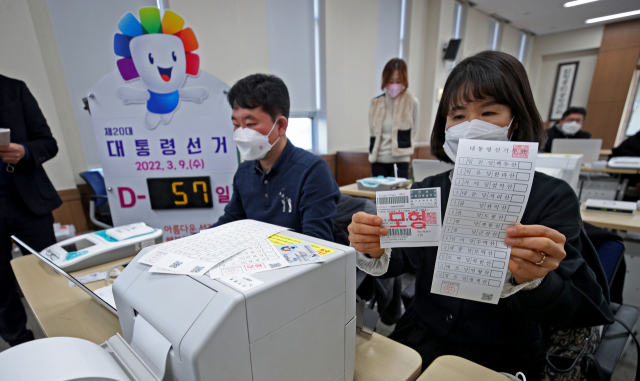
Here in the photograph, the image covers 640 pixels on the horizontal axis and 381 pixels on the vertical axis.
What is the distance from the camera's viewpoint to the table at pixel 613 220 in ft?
5.24

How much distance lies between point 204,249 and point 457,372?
621mm

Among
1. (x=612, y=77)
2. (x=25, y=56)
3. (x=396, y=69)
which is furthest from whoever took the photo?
(x=612, y=77)

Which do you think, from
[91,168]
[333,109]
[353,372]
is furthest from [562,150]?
[91,168]

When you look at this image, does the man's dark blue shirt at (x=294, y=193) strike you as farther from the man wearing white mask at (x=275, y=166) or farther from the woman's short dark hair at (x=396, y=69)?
the woman's short dark hair at (x=396, y=69)

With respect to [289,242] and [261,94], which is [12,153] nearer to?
[261,94]

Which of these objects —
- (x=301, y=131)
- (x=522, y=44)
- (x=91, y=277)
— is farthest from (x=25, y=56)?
(x=522, y=44)

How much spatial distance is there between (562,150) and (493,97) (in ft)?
11.9

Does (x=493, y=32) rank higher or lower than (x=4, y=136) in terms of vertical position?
higher

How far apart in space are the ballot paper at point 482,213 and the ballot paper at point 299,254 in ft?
0.92

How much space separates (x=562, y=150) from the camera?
3.32 meters

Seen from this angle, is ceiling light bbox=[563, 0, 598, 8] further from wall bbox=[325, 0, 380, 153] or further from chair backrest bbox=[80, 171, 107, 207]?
chair backrest bbox=[80, 171, 107, 207]

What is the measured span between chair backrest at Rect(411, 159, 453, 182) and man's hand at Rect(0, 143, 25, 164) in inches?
98.9

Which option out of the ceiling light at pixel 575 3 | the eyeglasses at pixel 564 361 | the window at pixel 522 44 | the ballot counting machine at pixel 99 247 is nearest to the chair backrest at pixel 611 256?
the eyeglasses at pixel 564 361

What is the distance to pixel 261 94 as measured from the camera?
117cm
